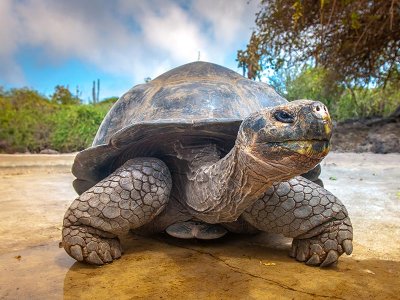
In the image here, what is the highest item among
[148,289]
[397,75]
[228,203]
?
[397,75]

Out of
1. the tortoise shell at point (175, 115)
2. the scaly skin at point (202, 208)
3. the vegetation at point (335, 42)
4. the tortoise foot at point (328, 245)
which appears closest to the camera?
the scaly skin at point (202, 208)

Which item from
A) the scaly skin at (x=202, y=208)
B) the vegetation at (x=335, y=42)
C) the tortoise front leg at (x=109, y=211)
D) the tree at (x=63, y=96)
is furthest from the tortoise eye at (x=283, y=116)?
the tree at (x=63, y=96)

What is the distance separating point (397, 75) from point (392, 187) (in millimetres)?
7973

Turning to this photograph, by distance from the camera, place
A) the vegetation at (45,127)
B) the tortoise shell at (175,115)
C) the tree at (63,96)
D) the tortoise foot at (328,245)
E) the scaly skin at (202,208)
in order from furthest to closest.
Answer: the tree at (63,96)
the vegetation at (45,127)
the tortoise shell at (175,115)
the tortoise foot at (328,245)
the scaly skin at (202,208)

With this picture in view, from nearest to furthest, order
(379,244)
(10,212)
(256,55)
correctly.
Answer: (379,244), (10,212), (256,55)

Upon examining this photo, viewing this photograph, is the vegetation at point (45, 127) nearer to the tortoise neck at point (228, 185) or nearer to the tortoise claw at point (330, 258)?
the tortoise neck at point (228, 185)

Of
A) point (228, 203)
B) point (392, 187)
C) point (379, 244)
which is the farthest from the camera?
point (392, 187)

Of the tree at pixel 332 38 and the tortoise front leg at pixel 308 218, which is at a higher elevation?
the tree at pixel 332 38

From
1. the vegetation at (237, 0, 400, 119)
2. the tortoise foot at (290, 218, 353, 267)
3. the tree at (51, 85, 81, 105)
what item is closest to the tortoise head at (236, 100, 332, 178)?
the tortoise foot at (290, 218, 353, 267)

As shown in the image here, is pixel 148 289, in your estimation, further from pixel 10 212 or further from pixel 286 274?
pixel 10 212

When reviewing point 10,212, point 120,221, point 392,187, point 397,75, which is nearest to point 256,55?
point 397,75

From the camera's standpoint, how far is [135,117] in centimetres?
229

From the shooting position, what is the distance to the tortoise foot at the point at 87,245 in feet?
6.32

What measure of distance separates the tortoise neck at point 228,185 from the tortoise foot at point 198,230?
15 cm
